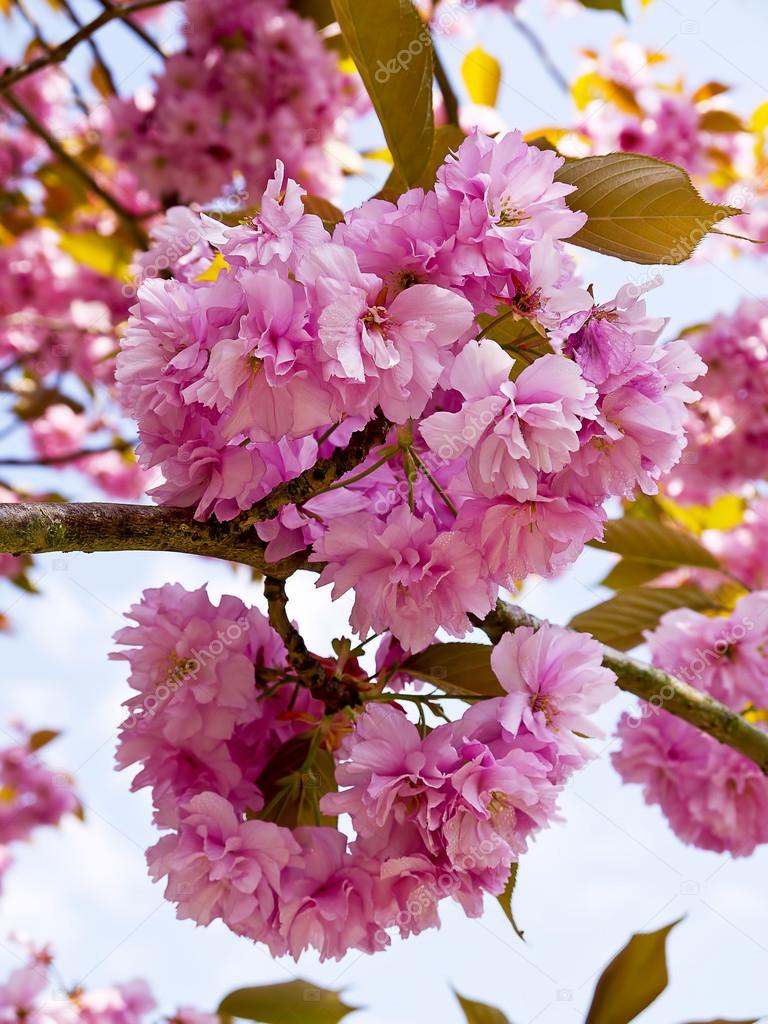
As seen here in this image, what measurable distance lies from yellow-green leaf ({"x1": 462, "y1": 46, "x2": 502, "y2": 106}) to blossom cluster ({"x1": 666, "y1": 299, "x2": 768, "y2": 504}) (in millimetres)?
834

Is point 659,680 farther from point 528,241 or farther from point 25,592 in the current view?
point 25,592

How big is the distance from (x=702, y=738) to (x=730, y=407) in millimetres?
1381

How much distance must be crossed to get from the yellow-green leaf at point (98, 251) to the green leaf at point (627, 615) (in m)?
2.03

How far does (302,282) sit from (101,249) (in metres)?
2.60

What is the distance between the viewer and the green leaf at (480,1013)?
1465 millimetres

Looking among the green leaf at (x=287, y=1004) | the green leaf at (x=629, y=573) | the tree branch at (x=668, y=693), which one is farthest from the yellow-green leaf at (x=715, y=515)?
the green leaf at (x=287, y=1004)

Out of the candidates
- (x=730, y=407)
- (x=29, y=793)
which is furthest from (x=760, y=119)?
(x=29, y=793)

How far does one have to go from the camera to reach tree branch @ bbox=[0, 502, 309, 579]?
73 centimetres

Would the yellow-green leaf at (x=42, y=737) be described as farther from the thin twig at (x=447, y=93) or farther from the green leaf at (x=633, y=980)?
the green leaf at (x=633, y=980)

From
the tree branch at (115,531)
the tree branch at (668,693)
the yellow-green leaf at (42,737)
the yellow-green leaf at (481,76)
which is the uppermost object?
the yellow-green leaf at (481,76)

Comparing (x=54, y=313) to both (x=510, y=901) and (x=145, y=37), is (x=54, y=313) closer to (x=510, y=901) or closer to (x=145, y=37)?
(x=145, y=37)

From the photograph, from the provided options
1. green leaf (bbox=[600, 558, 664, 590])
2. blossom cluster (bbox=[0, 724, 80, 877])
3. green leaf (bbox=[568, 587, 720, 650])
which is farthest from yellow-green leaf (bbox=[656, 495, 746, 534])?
blossom cluster (bbox=[0, 724, 80, 877])

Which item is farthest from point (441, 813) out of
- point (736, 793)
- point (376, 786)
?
point (736, 793)

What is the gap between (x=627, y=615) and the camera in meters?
1.70
